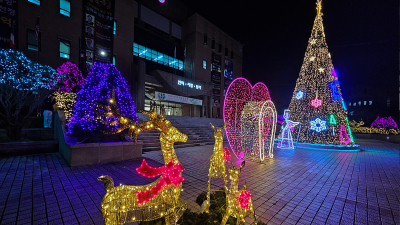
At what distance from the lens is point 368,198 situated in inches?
153

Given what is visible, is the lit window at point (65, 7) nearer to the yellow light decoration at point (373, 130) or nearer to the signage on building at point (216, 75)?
the signage on building at point (216, 75)

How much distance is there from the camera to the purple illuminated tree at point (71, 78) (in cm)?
1266

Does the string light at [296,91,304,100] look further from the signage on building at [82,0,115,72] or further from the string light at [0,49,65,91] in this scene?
the signage on building at [82,0,115,72]

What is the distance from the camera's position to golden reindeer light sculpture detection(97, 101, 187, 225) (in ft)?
5.90

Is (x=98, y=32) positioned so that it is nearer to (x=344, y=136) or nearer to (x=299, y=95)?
(x=299, y=95)

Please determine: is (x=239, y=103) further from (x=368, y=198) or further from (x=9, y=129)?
(x=9, y=129)

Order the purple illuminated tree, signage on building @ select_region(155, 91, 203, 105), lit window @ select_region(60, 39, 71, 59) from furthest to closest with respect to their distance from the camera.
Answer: signage on building @ select_region(155, 91, 203, 105), lit window @ select_region(60, 39, 71, 59), the purple illuminated tree

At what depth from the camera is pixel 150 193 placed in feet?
6.64

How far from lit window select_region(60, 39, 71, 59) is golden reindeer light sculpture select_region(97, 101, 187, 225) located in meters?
19.6

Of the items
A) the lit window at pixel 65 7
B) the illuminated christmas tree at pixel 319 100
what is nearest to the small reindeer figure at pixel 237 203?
the illuminated christmas tree at pixel 319 100

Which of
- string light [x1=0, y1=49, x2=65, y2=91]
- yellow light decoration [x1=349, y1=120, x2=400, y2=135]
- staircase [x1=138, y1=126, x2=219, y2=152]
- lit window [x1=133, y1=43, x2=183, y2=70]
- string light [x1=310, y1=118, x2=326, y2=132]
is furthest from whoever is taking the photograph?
lit window [x1=133, y1=43, x2=183, y2=70]

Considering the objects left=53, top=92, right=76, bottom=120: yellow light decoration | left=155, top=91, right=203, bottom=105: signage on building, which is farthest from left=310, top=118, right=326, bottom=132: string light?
left=53, top=92, right=76, bottom=120: yellow light decoration

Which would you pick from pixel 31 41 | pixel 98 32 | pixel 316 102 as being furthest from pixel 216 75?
pixel 31 41

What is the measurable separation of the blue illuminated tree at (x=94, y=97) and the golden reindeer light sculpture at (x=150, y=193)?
4.92m
